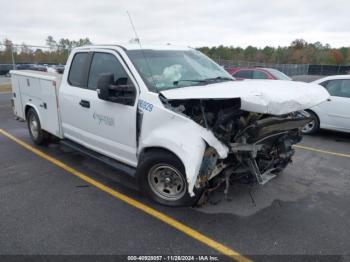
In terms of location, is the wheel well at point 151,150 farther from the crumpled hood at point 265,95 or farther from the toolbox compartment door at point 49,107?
the toolbox compartment door at point 49,107

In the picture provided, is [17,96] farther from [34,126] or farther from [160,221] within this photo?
[160,221]

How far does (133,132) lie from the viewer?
404 centimetres

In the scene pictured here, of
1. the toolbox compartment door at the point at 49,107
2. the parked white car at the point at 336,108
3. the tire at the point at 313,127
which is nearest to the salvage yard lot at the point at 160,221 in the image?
the toolbox compartment door at the point at 49,107

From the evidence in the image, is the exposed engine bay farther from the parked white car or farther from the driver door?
the parked white car

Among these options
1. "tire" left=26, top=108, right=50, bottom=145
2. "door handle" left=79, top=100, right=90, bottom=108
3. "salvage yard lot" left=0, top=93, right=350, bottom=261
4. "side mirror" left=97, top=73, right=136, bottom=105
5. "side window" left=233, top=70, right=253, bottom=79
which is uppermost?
"side mirror" left=97, top=73, right=136, bottom=105

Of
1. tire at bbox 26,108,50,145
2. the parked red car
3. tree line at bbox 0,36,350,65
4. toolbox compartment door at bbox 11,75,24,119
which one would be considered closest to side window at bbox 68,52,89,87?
tire at bbox 26,108,50,145

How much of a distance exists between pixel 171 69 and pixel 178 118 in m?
1.08

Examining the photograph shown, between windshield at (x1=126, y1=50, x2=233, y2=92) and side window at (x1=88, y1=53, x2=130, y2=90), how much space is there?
224mm

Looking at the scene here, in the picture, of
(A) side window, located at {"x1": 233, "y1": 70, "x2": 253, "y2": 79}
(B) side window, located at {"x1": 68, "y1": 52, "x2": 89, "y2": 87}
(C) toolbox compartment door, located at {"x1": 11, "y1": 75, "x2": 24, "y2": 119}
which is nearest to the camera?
(B) side window, located at {"x1": 68, "y1": 52, "x2": 89, "y2": 87}

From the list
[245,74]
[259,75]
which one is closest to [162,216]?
[259,75]

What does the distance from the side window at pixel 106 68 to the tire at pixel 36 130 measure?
7.03ft

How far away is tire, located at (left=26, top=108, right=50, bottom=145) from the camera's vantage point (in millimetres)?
6324

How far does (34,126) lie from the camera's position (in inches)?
258

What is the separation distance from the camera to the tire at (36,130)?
6324mm
